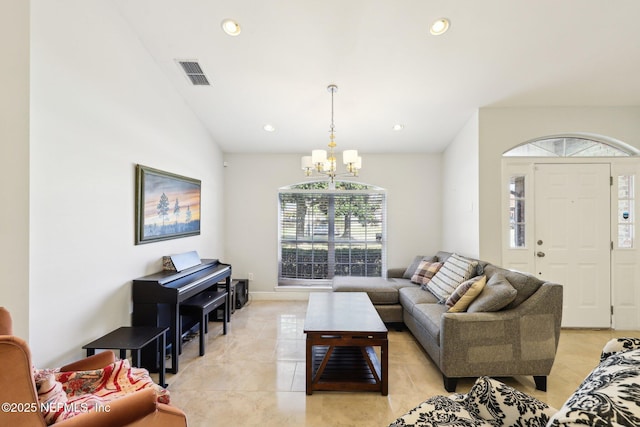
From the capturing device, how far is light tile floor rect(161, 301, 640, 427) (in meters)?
1.94

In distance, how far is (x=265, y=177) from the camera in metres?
4.80

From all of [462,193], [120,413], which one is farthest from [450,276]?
[120,413]

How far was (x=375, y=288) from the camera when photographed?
144 inches

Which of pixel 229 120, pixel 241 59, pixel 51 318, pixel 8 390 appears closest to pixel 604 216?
pixel 241 59

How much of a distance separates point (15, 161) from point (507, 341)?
11.6ft

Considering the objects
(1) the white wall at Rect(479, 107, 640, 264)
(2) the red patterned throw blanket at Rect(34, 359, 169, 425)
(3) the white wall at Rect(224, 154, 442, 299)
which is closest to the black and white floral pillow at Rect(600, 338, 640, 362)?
(2) the red patterned throw blanket at Rect(34, 359, 169, 425)

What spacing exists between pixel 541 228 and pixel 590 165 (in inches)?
38.6

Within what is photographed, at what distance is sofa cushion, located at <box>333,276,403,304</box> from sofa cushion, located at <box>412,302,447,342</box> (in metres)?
0.60

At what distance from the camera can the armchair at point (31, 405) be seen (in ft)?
3.14

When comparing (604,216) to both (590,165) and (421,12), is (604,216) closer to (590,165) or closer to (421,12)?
(590,165)

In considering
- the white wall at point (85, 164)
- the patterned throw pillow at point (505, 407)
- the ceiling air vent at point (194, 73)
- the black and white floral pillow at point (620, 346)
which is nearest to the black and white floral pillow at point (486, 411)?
the patterned throw pillow at point (505, 407)

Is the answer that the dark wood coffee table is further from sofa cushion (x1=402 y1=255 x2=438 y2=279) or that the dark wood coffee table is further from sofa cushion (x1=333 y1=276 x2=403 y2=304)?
sofa cushion (x1=402 y1=255 x2=438 y2=279)

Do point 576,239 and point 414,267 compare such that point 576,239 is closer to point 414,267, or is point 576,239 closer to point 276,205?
point 414,267

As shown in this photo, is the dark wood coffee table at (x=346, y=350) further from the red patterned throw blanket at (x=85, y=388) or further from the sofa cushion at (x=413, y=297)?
the red patterned throw blanket at (x=85, y=388)
